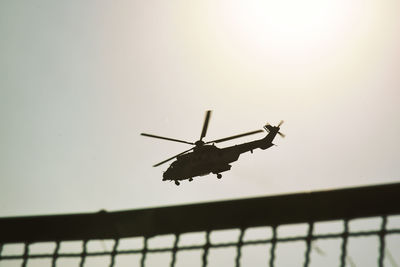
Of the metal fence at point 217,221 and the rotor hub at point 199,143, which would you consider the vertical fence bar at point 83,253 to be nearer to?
the metal fence at point 217,221

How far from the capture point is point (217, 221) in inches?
108

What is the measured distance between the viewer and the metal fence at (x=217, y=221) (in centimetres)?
250

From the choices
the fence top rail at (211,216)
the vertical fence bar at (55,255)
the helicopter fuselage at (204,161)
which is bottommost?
the vertical fence bar at (55,255)

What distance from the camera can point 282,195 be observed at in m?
2.58

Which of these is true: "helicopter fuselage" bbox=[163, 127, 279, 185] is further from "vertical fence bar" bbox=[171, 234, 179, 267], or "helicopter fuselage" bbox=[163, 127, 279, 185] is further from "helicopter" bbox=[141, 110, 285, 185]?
"vertical fence bar" bbox=[171, 234, 179, 267]

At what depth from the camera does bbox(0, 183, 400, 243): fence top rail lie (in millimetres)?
2490

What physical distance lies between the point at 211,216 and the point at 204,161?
73.2 feet

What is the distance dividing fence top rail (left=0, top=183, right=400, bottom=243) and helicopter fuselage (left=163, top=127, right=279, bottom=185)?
A: 69.2 feet

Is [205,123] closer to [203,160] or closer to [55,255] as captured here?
[203,160]

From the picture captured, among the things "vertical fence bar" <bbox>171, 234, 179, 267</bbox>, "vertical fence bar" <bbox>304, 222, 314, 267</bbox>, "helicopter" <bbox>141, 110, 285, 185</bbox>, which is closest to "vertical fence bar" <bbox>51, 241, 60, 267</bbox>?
"vertical fence bar" <bbox>171, 234, 179, 267</bbox>

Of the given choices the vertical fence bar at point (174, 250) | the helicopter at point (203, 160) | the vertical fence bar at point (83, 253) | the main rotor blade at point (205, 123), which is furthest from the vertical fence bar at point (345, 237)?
the helicopter at point (203, 160)

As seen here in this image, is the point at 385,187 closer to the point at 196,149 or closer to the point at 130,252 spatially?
the point at 130,252

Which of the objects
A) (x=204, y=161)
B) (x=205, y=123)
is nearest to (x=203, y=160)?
(x=204, y=161)

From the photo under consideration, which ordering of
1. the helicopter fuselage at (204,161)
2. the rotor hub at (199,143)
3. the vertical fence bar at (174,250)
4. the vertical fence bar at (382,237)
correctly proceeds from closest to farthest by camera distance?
the vertical fence bar at (382,237)
the vertical fence bar at (174,250)
the rotor hub at (199,143)
the helicopter fuselage at (204,161)
